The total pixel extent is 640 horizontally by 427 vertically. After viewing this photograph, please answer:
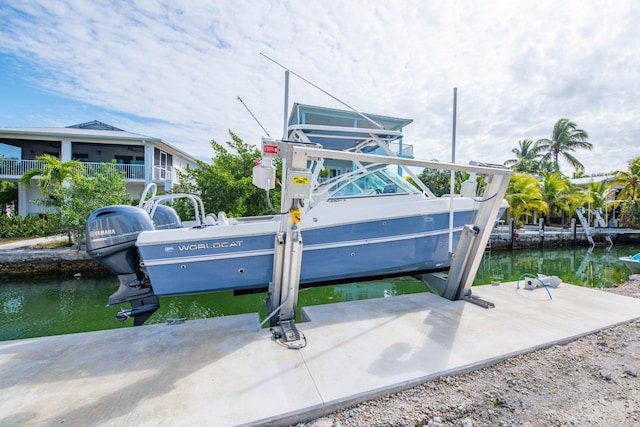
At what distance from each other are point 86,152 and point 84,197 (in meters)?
8.44

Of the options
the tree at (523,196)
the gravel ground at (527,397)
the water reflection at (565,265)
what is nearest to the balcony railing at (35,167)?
the gravel ground at (527,397)

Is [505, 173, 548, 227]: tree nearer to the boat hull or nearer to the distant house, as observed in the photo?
the boat hull

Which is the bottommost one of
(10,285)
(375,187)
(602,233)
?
(10,285)

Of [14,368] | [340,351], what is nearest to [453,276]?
[340,351]

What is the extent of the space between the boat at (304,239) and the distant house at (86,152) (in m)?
9.95

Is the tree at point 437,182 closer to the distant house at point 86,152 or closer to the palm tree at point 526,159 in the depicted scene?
the palm tree at point 526,159

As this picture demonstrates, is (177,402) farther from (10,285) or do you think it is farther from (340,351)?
(10,285)

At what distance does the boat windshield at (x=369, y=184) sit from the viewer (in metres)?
4.86

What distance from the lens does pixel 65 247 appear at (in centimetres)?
991

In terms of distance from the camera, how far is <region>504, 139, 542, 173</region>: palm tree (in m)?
26.5

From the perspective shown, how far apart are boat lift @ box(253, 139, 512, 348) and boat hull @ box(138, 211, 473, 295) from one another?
45cm

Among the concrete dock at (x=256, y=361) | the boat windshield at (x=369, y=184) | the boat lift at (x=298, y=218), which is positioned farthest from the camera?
the boat windshield at (x=369, y=184)

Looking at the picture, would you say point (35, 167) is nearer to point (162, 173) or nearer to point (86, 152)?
point (86, 152)

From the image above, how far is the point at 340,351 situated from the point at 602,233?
20.0 meters
